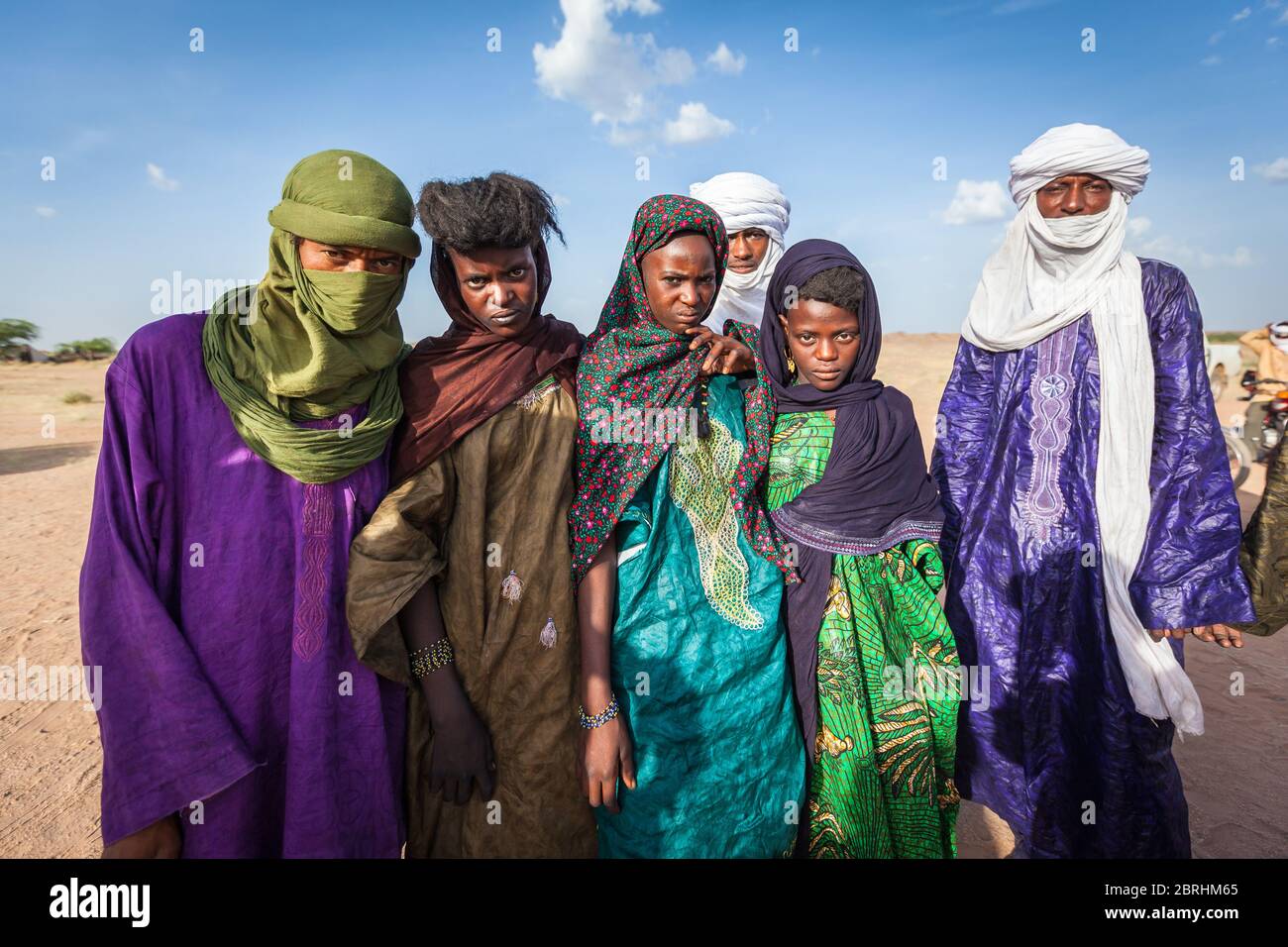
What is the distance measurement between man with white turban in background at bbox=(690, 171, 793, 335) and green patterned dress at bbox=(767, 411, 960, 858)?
2443 millimetres

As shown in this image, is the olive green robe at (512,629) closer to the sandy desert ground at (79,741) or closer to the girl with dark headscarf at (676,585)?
the girl with dark headscarf at (676,585)

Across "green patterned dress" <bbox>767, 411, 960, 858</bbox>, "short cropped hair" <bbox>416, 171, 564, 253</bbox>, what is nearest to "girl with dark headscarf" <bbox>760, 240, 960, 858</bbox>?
"green patterned dress" <bbox>767, 411, 960, 858</bbox>

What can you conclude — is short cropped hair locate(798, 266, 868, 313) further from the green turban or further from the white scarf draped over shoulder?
the green turban

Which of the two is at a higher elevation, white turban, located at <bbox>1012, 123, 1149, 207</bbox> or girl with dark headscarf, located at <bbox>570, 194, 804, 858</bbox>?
white turban, located at <bbox>1012, 123, 1149, 207</bbox>

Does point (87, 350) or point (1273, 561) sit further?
point (87, 350)

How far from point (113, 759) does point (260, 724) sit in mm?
322

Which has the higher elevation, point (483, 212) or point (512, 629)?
point (483, 212)

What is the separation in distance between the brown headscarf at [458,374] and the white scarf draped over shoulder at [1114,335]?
70.3 inches

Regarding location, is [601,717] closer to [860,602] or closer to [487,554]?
[487,554]

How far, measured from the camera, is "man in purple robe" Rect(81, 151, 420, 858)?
1.80 m

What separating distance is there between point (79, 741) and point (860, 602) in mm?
4366

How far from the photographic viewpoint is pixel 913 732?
2.27 metres

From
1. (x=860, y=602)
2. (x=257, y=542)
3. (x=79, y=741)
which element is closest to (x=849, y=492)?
(x=860, y=602)

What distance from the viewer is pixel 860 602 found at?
2.29 m
